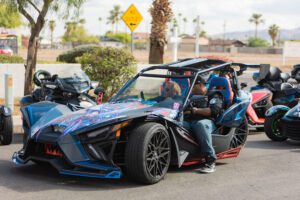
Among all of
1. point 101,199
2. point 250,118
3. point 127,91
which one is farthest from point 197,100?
point 250,118

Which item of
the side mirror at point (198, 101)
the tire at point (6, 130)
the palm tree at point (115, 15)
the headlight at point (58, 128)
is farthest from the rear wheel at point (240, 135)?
the palm tree at point (115, 15)

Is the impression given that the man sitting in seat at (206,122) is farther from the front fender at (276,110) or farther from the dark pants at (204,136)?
the front fender at (276,110)

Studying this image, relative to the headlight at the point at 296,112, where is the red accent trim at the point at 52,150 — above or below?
below

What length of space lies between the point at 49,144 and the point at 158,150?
4.36ft

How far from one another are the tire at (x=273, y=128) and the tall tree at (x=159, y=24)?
13774 millimetres

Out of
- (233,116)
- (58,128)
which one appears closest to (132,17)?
(233,116)

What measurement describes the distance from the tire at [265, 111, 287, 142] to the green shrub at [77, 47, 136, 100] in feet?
20.2

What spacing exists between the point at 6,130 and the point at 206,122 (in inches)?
143

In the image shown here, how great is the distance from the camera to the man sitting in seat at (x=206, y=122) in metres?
7.40

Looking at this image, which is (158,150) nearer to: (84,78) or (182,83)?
(182,83)

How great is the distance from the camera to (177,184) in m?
6.81

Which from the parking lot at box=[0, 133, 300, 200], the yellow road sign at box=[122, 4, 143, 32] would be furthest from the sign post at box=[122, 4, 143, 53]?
the parking lot at box=[0, 133, 300, 200]

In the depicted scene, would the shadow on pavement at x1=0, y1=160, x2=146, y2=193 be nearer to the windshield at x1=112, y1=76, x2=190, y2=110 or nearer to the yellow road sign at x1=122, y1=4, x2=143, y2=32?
the windshield at x1=112, y1=76, x2=190, y2=110

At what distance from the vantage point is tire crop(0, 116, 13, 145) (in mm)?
9172
